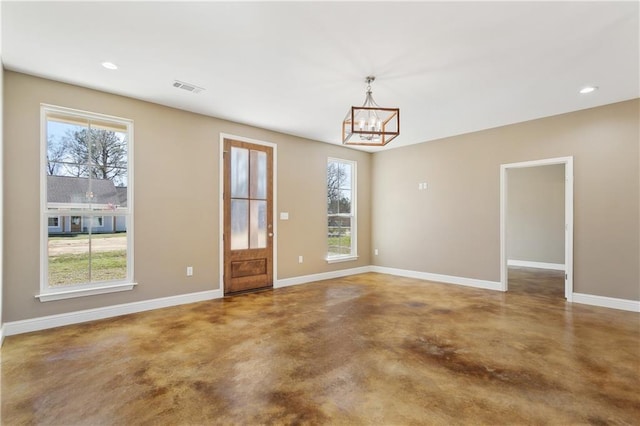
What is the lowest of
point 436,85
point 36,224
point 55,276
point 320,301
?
point 320,301

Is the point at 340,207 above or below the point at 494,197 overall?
below

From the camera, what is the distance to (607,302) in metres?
4.23

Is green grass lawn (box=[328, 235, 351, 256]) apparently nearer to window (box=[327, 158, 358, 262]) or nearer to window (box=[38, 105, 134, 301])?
window (box=[327, 158, 358, 262])

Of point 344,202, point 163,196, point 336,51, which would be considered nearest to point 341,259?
point 344,202

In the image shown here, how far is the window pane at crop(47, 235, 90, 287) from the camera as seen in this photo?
3.49 meters

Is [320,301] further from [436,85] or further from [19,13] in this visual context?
[19,13]

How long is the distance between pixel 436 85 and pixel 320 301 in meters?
3.30

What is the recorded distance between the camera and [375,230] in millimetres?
7180

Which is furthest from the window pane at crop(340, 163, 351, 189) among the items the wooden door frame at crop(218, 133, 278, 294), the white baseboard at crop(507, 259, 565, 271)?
the white baseboard at crop(507, 259, 565, 271)

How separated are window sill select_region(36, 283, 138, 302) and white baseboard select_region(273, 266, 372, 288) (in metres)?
2.37

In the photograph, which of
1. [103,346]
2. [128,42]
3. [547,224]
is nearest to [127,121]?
[128,42]

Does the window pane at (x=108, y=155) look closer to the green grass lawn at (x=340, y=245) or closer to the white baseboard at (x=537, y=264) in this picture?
the green grass lawn at (x=340, y=245)

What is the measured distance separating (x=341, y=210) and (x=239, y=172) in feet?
8.43

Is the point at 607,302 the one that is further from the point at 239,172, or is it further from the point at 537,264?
the point at 239,172
